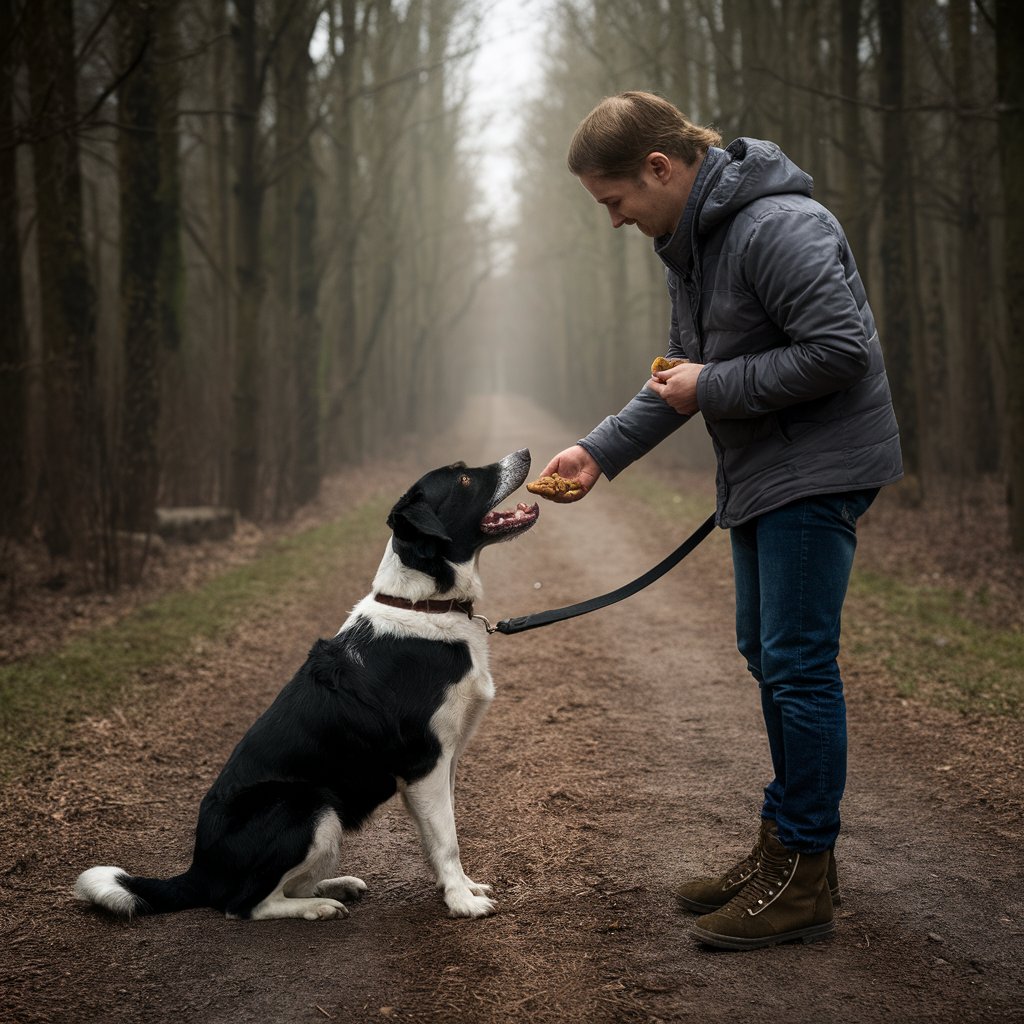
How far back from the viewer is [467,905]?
3420 millimetres

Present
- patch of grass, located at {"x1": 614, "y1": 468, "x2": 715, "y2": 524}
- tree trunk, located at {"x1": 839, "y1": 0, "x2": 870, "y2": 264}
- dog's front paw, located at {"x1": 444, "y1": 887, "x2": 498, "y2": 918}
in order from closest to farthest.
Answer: dog's front paw, located at {"x1": 444, "y1": 887, "x2": 498, "y2": 918}
tree trunk, located at {"x1": 839, "y1": 0, "x2": 870, "y2": 264}
patch of grass, located at {"x1": 614, "y1": 468, "x2": 715, "y2": 524}

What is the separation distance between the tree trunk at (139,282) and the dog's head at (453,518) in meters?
7.85

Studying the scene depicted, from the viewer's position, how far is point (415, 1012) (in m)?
2.80

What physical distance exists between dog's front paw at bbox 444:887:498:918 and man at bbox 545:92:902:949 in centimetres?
74

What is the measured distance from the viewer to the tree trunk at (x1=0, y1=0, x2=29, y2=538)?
9641 mm

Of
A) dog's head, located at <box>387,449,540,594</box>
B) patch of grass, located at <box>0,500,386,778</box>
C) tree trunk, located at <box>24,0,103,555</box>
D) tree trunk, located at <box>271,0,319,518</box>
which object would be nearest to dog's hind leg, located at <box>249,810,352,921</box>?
dog's head, located at <box>387,449,540,594</box>

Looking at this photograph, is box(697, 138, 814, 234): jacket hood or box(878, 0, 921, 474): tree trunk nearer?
box(697, 138, 814, 234): jacket hood

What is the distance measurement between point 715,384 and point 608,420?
73cm

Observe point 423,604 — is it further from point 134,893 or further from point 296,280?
point 296,280

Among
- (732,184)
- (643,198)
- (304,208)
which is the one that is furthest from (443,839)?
(304,208)

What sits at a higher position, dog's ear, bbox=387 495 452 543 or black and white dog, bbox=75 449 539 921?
dog's ear, bbox=387 495 452 543

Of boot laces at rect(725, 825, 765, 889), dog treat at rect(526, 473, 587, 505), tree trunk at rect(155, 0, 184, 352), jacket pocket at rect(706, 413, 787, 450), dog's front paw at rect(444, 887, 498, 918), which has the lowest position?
dog's front paw at rect(444, 887, 498, 918)

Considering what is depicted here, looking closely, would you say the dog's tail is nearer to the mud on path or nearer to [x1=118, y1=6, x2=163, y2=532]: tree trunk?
the mud on path

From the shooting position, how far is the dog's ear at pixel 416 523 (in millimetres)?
3607
